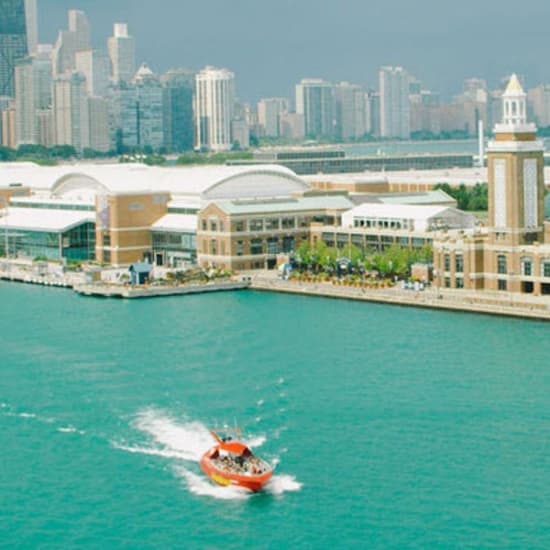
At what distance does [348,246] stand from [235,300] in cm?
401

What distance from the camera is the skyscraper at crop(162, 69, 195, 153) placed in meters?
104

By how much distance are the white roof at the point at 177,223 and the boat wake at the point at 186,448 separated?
15.6m

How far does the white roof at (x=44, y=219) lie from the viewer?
3538 centimetres

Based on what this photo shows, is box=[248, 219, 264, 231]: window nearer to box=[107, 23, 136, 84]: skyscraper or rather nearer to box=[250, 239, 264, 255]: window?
box=[250, 239, 264, 255]: window

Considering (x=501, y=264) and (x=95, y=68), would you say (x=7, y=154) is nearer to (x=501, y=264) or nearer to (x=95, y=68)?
(x=95, y=68)

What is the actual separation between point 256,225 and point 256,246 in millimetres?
431

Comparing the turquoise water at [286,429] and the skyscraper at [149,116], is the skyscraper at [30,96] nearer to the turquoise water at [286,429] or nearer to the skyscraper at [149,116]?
the skyscraper at [149,116]

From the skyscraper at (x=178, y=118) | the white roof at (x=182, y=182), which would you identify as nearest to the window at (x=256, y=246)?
the white roof at (x=182, y=182)

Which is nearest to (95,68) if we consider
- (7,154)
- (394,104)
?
(394,104)

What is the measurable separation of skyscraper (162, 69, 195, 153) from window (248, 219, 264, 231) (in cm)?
6994

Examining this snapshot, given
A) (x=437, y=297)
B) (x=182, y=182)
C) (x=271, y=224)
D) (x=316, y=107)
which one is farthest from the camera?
(x=316, y=107)

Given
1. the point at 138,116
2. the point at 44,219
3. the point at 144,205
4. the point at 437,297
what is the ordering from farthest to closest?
1. the point at 138,116
2. the point at 44,219
3. the point at 144,205
4. the point at 437,297

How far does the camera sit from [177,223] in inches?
1331

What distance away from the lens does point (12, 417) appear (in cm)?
1795
